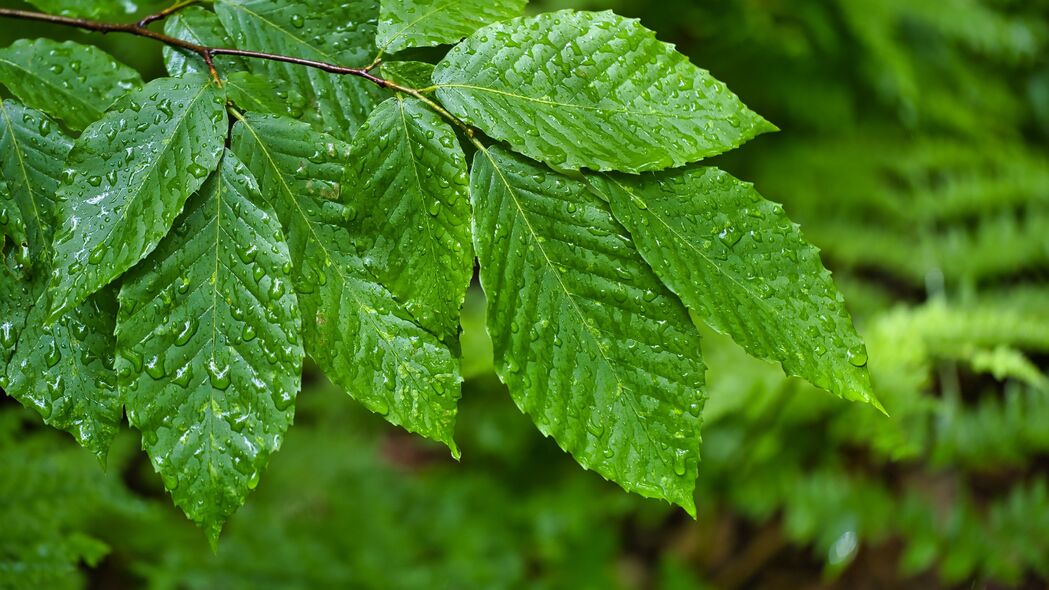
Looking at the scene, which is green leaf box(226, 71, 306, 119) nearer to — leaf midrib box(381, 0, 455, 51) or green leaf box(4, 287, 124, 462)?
leaf midrib box(381, 0, 455, 51)

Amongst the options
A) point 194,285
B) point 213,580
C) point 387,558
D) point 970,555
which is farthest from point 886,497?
point 194,285

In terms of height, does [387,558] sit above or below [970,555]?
below

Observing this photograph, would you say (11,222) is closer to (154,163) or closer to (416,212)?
(154,163)

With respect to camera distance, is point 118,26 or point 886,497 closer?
point 118,26

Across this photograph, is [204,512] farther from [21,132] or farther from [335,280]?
[21,132]

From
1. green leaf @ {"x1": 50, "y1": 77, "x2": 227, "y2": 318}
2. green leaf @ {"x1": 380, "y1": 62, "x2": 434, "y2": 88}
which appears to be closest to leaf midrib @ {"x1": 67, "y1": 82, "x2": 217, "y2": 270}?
green leaf @ {"x1": 50, "y1": 77, "x2": 227, "y2": 318}
